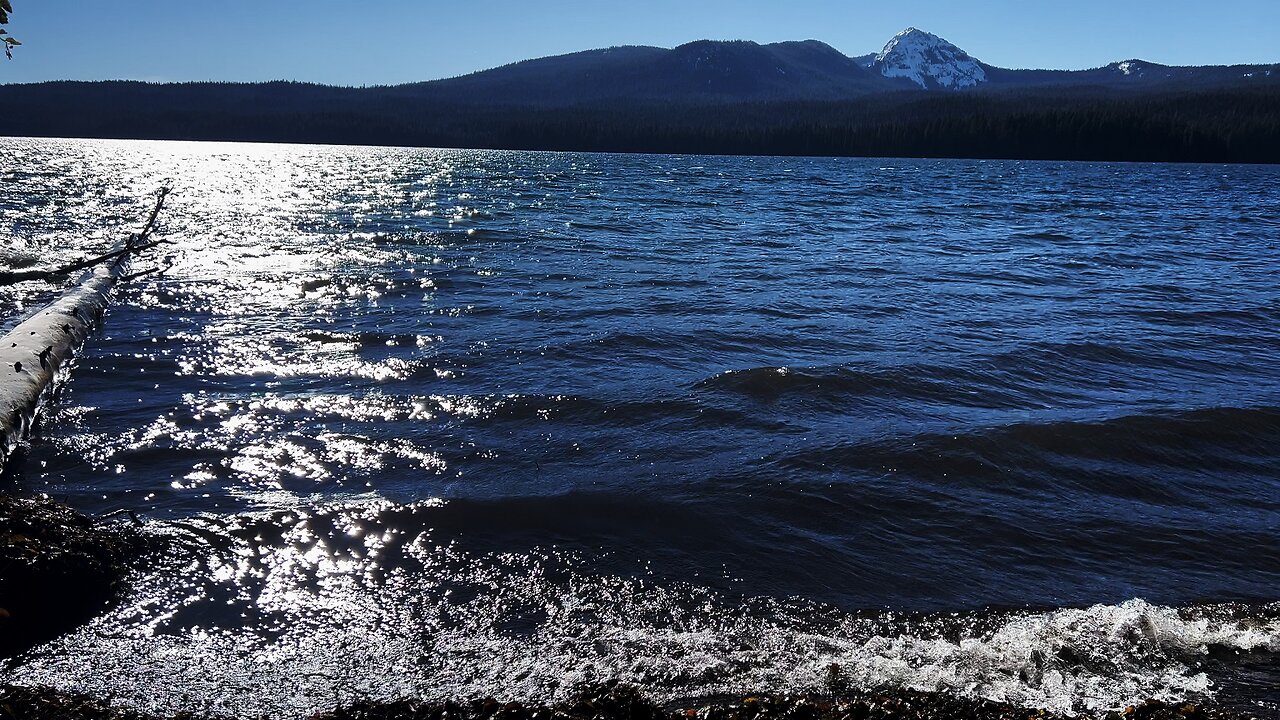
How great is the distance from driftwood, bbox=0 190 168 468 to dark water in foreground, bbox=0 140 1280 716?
343 mm

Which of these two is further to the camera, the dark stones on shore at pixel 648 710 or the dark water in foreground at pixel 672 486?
the dark water in foreground at pixel 672 486

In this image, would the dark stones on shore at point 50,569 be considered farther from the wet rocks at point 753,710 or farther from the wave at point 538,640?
the wet rocks at point 753,710

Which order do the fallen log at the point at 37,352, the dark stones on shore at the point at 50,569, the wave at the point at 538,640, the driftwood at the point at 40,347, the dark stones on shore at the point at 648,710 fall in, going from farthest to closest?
the fallen log at the point at 37,352, the driftwood at the point at 40,347, the dark stones on shore at the point at 50,569, the wave at the point at 538,640, the dark stones on shore at the point at 648,710

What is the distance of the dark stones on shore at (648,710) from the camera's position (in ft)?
12.5

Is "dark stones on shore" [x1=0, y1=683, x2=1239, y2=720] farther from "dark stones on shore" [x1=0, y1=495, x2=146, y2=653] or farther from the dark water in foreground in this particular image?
"dark stones on shore" [x1=0, y1=495, x2=146, y2=653]

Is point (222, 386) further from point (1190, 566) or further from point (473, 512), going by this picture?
point (1190, 566)

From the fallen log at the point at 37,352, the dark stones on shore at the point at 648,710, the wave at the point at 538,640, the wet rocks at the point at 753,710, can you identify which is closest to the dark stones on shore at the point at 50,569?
the wave at the point at 538,640

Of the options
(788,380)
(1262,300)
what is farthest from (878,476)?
(1262,300)

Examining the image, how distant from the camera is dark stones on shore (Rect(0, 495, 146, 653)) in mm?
4523

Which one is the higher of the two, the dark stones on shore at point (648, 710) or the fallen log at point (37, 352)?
the fallen log at point (37, 352)

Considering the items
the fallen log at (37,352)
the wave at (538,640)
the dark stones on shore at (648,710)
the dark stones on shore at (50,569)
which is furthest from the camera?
the fallen log at (37,352)

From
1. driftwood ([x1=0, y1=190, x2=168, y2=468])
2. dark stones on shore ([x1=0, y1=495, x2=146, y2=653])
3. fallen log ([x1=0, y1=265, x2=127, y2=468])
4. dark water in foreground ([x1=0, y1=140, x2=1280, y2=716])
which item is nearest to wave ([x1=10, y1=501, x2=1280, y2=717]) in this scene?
dark water in foreground ([x1=0, y1=140, x2=1280, y2=716])

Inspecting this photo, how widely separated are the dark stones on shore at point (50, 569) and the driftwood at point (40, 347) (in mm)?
1473

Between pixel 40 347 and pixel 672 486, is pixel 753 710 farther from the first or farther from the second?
pixel 40 347
